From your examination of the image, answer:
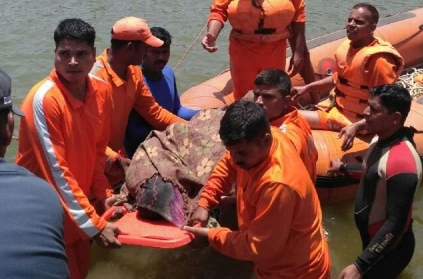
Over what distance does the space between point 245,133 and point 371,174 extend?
3.18 feet

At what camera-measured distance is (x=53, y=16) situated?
10.1 metres

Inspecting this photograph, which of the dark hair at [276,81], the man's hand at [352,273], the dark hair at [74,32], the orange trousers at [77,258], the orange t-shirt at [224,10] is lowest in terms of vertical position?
the orange trousers at [77,258]

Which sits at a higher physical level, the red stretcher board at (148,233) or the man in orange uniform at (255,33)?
the man in orange uniform at (255,33)

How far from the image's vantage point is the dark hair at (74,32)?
9.47 feet

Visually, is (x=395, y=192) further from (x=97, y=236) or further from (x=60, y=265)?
(x=60, y=265)

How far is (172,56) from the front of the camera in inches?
346

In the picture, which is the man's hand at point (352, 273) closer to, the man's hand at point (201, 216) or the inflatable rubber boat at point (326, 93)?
the man's hand at point (201, 216)

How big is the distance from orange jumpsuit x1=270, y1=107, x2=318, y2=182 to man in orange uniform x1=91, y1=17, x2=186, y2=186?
3.01 ft

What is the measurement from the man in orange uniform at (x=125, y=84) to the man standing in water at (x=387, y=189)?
136cm

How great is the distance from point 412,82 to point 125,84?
12.3ft

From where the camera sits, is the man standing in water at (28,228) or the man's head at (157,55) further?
the man's head at (157,55)

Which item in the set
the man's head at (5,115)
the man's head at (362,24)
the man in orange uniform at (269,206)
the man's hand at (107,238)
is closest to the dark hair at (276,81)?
the man in orange uniform at (269,206)

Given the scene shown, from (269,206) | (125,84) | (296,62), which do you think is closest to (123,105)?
(125,84)

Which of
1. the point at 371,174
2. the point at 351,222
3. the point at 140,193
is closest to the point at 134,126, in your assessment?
the point at 140,193
